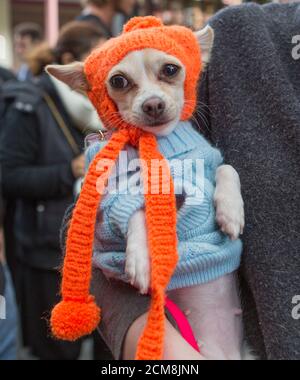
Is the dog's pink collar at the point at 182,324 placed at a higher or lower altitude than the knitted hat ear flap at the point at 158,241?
lower

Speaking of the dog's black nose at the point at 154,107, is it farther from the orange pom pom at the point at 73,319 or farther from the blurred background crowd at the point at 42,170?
the blurred background crowd at the point at 42,170

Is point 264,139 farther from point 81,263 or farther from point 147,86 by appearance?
point 81,263

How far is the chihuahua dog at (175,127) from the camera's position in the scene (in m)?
0.90

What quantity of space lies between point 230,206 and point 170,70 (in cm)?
24

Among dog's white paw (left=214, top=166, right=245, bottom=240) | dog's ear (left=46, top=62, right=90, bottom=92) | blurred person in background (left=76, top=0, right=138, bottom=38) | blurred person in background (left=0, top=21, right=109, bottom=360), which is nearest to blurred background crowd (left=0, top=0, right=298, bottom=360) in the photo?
blurred person in background (left=0, top=21, right=109, bottom=360)

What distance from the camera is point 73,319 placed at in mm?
856

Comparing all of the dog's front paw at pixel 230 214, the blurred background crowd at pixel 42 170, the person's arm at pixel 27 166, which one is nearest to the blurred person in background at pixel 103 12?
the blurred background crowd at pixel 42 170

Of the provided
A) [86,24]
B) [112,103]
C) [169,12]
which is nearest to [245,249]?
[112,103]

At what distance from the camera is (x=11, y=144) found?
2051 mm

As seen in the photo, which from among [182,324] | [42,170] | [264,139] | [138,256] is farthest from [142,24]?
[42,170]

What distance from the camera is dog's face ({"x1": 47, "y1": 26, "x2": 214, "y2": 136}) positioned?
907mm
